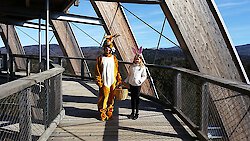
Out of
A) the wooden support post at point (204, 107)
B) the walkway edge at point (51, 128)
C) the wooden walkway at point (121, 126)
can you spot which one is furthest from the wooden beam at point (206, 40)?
the walkway edge at point (51, 128)

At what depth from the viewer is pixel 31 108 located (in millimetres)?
4625

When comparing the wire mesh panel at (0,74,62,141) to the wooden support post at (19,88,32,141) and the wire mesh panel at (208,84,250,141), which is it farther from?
the wire mesh panel at (208,84,250,141)

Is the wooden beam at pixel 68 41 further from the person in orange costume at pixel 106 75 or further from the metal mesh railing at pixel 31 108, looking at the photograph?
the person in orange costume at pixel 106 75

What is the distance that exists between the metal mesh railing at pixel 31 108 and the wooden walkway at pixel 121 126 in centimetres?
31

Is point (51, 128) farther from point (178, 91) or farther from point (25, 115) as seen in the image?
point (178, 91)

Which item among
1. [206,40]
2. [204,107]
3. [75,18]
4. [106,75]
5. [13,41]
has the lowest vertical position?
[204,107]

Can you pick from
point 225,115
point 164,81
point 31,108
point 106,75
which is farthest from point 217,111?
point 164,81

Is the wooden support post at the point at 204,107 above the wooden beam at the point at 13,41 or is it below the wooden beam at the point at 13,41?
below

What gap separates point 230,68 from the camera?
4848 mm

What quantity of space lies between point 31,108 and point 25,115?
1.48 meters

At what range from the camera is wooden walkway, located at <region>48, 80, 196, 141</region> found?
173 inches

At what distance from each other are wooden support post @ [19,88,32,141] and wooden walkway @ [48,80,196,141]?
3.26 feet

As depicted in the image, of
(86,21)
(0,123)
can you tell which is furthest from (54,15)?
(0,123)

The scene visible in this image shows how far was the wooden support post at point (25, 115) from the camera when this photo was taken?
10.3 ft
